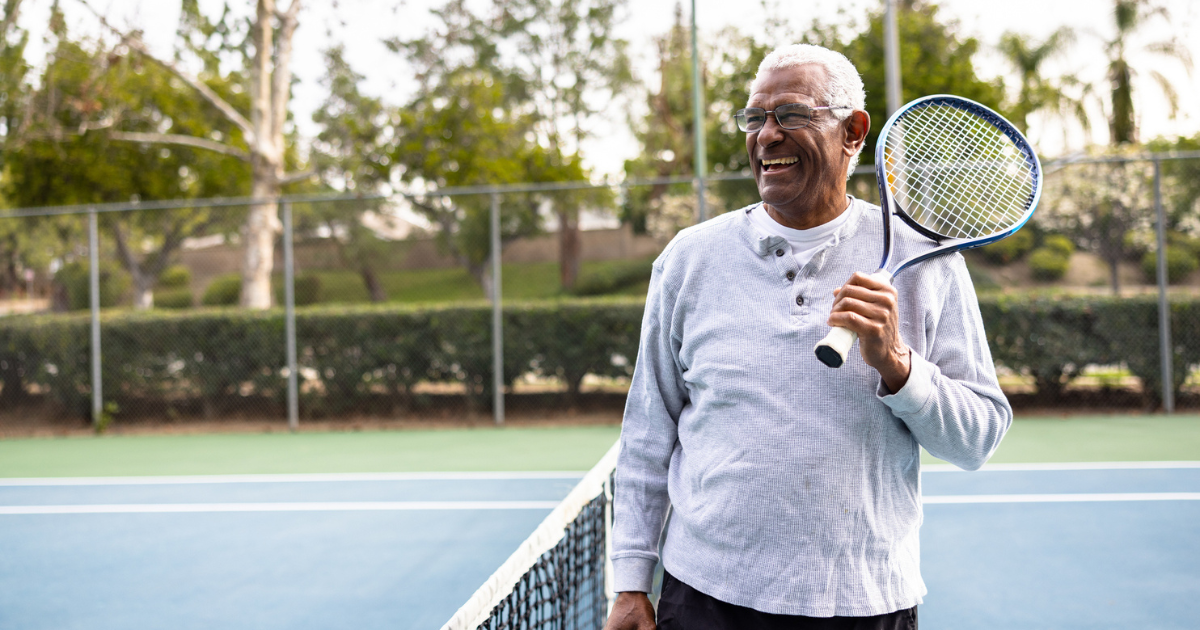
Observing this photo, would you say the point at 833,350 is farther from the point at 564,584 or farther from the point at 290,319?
the point at 290,319

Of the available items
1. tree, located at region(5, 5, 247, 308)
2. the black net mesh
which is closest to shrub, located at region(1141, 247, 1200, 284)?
the black net mesh

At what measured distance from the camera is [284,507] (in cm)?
577

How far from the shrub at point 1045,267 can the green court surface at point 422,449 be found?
1.41 meters

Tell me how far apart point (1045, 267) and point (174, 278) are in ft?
30.6

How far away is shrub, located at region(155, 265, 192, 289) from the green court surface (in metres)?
1.79

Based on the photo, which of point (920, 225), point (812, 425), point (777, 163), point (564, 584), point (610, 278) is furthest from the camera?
point (610, 278)


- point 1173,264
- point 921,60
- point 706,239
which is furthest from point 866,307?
point 921,60

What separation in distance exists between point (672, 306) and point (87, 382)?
380 inches

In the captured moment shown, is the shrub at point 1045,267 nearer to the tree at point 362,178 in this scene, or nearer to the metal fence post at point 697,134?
the metal fence post at point 697,134

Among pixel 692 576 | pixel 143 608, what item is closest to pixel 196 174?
pixel 143 608

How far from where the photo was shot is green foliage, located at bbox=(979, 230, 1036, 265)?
8.62m

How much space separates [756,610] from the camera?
1.44 m

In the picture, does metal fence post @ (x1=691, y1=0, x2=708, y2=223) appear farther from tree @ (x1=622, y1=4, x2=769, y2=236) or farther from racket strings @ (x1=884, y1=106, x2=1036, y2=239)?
racket strings @ (x1=884, y1=106, x2=1036, y2=239)

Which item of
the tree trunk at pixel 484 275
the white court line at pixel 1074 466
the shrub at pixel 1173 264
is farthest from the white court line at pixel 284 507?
the shrub at pixel 1173 264
